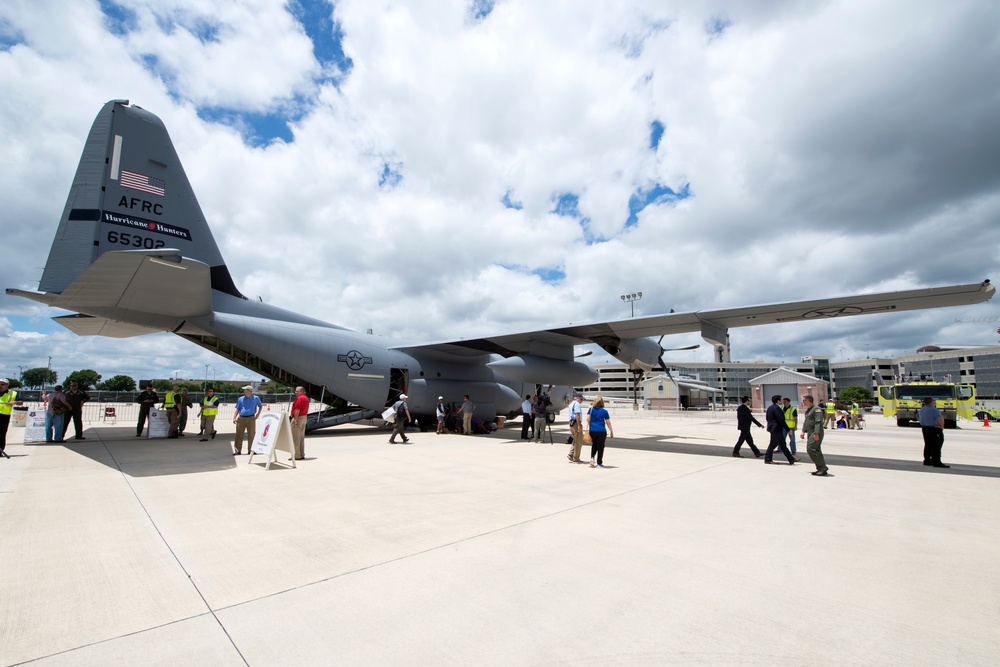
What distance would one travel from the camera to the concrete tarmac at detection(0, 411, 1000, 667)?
270cm

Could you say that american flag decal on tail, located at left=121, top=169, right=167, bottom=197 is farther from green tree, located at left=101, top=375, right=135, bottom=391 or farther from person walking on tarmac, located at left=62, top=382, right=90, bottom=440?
green tree, located at left=101, top=375, right=135, bottom=391

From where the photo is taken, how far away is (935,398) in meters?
26.0

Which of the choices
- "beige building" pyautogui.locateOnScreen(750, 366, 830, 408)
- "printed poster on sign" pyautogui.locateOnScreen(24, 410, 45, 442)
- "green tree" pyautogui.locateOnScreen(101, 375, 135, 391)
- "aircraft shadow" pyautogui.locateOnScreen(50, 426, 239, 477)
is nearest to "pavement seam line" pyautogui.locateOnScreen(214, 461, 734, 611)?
"aircraft shadow" pyautogui.locateOnScreen(50, 426, 239, 477)

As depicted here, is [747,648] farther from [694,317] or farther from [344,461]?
[694,317]

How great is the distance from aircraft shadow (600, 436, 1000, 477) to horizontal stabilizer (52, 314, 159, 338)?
1477 centimetres

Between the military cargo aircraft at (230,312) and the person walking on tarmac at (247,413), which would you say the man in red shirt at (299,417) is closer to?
the person walking on tarmac at (247,413)

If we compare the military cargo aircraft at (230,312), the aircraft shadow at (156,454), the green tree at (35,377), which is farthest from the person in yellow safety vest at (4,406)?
the green tree at (35,377)

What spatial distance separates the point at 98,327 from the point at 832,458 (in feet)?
69.1

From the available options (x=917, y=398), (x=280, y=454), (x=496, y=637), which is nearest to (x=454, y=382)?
(x=280, y=454)

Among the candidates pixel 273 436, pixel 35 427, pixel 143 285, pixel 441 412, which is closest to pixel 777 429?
pixel 441 412

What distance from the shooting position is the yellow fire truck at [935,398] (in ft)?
82.4

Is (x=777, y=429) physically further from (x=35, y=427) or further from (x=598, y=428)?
(x=35, y=427)

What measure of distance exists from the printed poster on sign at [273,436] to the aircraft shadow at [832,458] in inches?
343

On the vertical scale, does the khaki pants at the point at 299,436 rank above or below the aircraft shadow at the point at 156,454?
above
